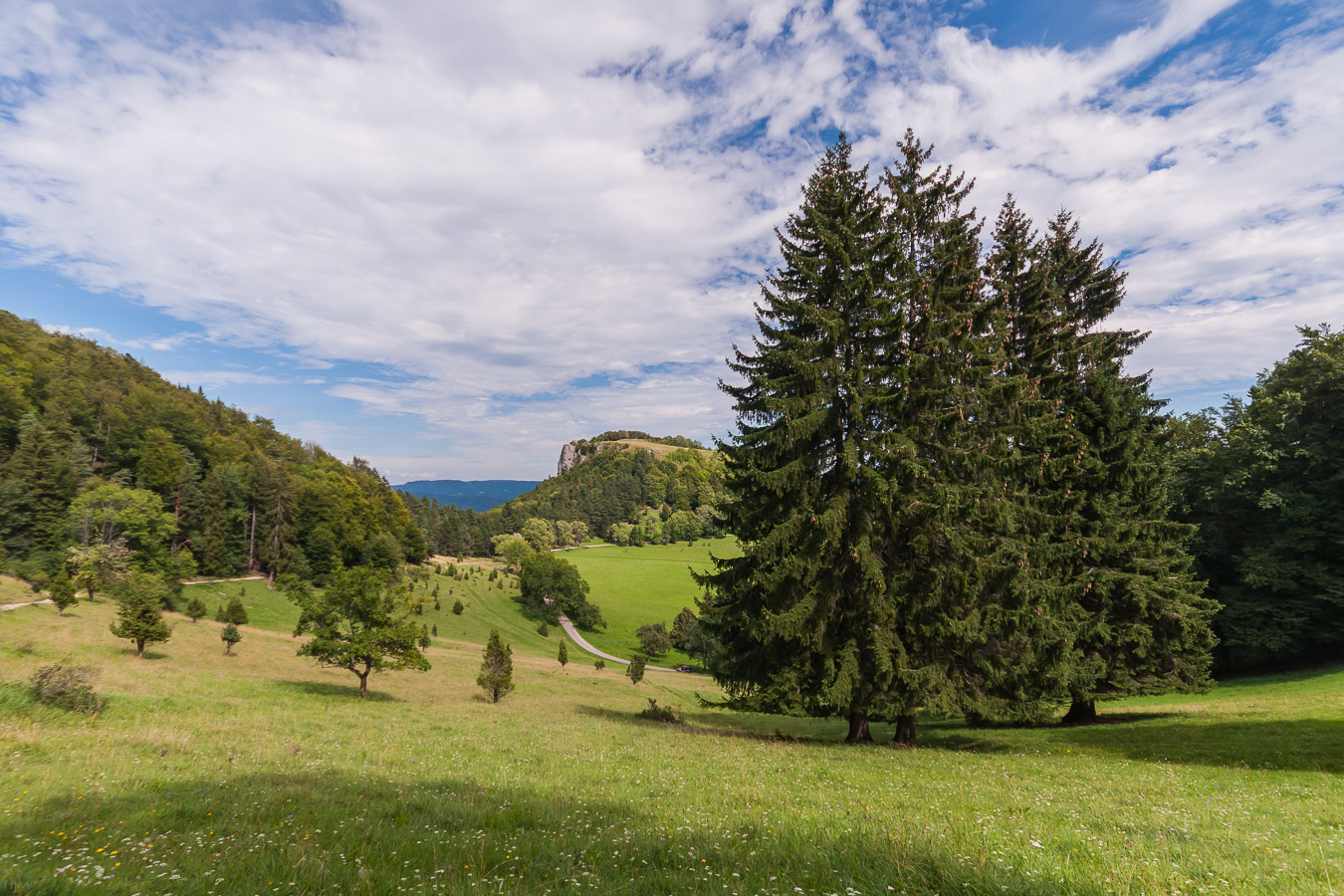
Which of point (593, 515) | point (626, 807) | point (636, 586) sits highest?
point (593, 515)

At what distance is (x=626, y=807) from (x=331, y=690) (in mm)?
26754

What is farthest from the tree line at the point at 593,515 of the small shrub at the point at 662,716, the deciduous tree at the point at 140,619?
the small shrub at the point at 662,716

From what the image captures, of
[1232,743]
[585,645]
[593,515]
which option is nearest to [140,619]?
[1232,743]

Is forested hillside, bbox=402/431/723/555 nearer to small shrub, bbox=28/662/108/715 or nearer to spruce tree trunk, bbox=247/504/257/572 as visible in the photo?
spruce tree trunk, bbox=247/504/257/572

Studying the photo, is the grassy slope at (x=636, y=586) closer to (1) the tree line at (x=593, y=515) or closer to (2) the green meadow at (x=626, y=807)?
(1) the tree line at (x=593, y=515)

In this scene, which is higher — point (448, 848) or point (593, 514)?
point (593, 514)

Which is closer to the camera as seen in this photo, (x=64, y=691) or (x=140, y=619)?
(x=64, y=691)

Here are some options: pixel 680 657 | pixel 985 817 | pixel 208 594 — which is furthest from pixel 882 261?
pixel 208 594

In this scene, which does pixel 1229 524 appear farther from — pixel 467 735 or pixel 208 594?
pixel 208 594

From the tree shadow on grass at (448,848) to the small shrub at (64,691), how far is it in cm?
804

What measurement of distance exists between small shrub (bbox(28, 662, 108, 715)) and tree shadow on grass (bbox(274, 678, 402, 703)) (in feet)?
42.9

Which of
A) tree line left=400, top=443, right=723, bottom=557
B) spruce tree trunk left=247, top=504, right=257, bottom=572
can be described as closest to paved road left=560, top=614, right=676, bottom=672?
spruce tree trunk left=247, top=504, right=257, bottom=572

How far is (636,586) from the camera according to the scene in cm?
9981

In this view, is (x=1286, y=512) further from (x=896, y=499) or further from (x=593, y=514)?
(x=593, y=514)
